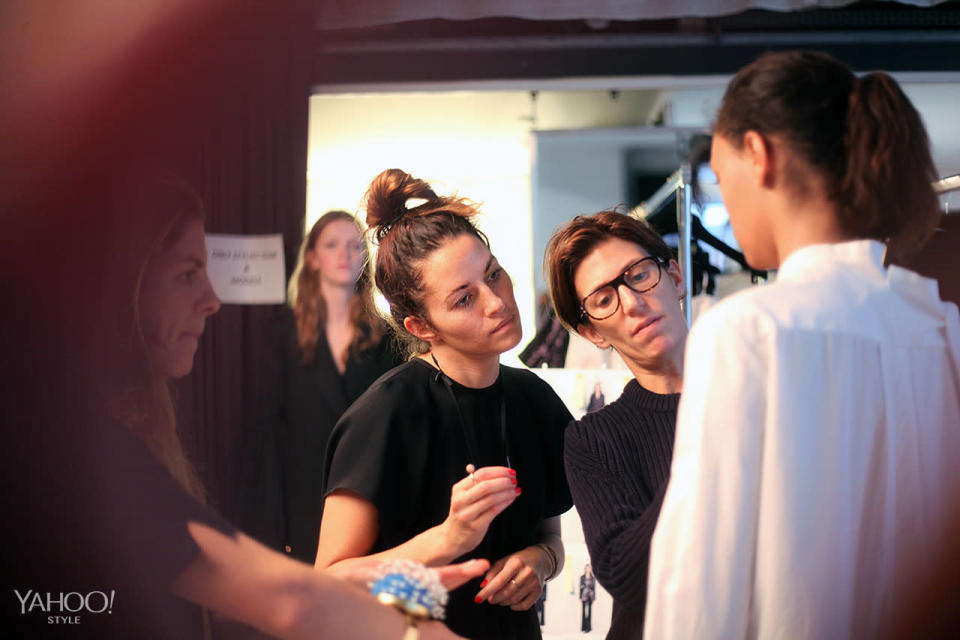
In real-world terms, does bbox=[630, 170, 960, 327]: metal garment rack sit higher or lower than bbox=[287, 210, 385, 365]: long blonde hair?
higher

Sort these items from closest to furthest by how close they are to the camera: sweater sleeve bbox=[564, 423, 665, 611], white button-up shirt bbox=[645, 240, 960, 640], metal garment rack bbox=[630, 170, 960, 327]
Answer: white button-up shirt bbox=[645, 240, 960, 640] < sweater sleeve bbox=[564, 423, 665, 611] < metal garment rack bbox=[630, 170, 960, 327]

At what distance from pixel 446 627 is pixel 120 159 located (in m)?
0.66

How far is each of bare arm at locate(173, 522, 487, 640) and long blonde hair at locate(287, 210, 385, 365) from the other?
235mm

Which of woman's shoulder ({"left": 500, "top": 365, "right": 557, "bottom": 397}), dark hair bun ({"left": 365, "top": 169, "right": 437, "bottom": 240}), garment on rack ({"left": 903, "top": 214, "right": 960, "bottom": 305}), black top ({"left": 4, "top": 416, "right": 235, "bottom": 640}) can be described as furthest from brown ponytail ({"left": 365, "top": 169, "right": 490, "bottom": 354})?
garment on rack ({"left": 903, "top": 214, "right": 960, "bottom": 305})

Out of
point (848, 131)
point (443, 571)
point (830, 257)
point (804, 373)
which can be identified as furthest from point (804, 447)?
point (443, 571)

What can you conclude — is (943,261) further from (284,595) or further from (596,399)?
(284,595)

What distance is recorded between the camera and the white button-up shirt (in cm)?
61

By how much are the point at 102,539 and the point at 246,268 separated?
35 centimetres

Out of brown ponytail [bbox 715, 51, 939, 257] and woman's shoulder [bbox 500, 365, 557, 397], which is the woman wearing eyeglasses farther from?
brown ponytail [bbox 715, 51, 939, 257]

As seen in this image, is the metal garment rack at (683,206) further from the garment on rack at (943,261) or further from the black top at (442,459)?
the black top at (442,459)

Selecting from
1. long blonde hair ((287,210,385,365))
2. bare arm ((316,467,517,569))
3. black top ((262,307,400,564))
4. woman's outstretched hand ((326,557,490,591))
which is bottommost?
woman's outstretched hand ((326,557,490,591))

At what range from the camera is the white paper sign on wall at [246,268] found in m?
0.84

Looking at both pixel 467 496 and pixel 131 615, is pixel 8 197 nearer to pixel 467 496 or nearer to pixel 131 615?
pixel 131 615

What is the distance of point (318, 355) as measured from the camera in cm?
86
